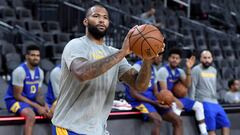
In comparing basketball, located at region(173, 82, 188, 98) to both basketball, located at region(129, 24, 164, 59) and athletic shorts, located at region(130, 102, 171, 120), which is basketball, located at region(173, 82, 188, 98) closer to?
athletic shorts, located at region(130, 102, 171, 120)

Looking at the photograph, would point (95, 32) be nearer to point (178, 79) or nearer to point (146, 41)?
point (146, 41)

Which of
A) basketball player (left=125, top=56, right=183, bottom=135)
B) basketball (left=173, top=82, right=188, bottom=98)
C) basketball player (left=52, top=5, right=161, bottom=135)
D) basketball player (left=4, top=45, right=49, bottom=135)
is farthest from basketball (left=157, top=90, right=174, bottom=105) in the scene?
basketball player (left=52, top=5, right=161, bottom=135)

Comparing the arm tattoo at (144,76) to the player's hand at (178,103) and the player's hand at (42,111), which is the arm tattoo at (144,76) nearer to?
the player's hand at (42,111)

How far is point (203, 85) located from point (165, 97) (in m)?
1.20

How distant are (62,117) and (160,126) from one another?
3763 mm

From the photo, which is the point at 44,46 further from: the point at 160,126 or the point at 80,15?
the point at 160,126

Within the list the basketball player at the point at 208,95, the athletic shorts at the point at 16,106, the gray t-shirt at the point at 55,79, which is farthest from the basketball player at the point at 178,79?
the athletic shorts at the point at 16,106

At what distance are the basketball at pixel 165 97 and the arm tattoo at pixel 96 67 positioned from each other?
3638 mm

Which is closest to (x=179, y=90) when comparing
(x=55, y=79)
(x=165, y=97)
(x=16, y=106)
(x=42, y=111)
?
(x=165, y=97)

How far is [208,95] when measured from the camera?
8109 millimetres

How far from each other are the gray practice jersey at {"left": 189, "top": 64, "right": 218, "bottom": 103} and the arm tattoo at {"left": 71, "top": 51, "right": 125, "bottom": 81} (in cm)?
469

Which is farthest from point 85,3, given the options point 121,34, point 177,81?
point 177,81

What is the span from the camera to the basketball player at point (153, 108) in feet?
23.9

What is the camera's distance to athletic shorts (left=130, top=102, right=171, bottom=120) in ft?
24.0
